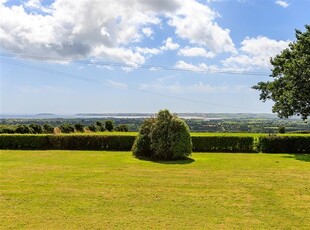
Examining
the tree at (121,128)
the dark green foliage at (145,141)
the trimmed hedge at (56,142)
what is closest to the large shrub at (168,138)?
the dark green foliage at (145,141)

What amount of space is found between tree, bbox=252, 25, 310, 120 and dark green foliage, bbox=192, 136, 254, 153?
3.08 m

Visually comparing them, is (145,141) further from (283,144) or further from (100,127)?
(100,127)

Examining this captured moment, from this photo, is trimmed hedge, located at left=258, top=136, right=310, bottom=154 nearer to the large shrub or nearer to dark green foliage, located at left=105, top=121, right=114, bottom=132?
the large shrub

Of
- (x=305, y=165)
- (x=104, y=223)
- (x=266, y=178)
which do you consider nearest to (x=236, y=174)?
(x=266, y=178)

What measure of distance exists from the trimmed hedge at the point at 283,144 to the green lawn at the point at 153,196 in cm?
746

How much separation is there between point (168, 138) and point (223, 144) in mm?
6796

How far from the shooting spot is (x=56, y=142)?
26.5 meters

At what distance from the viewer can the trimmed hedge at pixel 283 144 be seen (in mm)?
24562

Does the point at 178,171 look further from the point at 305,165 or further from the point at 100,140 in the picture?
the point at 100,140

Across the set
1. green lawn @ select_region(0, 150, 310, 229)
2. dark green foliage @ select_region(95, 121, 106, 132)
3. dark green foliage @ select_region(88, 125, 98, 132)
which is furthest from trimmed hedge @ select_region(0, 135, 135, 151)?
dark green foliage @ select_region(95, 121, 106, 132)

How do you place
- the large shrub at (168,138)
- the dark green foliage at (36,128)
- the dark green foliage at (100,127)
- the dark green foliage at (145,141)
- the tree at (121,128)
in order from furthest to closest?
the tree at (121,128), the dark green foliage at (100,127), the dark green foliage at (36,128), the dark green foliage at (145,141), the large shrub at (168,138)

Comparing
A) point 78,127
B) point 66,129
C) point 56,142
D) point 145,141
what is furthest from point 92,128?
point 145,141

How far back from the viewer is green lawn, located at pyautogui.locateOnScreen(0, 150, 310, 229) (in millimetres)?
8211

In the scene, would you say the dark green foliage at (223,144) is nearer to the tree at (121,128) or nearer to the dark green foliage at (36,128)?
the dark green foliage at (36,128)
